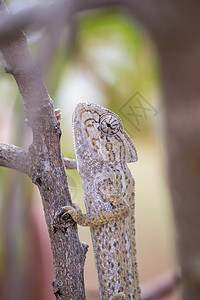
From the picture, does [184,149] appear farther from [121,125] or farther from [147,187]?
[147,187]

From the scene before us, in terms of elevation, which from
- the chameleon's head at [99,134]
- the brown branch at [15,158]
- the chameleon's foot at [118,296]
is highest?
Result: the chameleon's head at [99,134]

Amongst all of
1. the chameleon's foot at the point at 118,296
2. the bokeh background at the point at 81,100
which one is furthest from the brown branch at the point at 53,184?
the chameleon's foot at the point at 118,296

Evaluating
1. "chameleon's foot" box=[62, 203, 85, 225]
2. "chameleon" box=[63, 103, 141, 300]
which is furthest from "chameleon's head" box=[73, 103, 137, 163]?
"chameleon's foot" box=[62, 203, 85, 225]

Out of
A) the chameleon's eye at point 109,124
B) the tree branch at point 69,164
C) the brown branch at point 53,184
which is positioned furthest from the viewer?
the tree branch at point 69,164

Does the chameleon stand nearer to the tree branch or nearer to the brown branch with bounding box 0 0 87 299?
the tree branch

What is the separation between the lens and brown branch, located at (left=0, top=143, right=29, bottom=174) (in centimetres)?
72

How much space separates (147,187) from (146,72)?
80 centimetres

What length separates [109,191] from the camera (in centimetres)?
97

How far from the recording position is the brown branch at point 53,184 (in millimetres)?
642

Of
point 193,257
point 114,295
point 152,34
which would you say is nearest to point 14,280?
point 114,295

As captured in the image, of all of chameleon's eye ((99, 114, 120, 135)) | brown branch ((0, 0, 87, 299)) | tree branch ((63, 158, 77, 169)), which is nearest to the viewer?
brown branch ((0, 0, 87, 299))

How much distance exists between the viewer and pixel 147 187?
6.91ft

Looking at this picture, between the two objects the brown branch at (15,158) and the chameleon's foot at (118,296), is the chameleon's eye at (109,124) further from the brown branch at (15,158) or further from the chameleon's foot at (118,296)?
the chameleon's foot at (118,296)

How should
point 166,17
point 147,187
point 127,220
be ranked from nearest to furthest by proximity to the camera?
1. point 166,17
2. point 127,220
3. point 147,187
